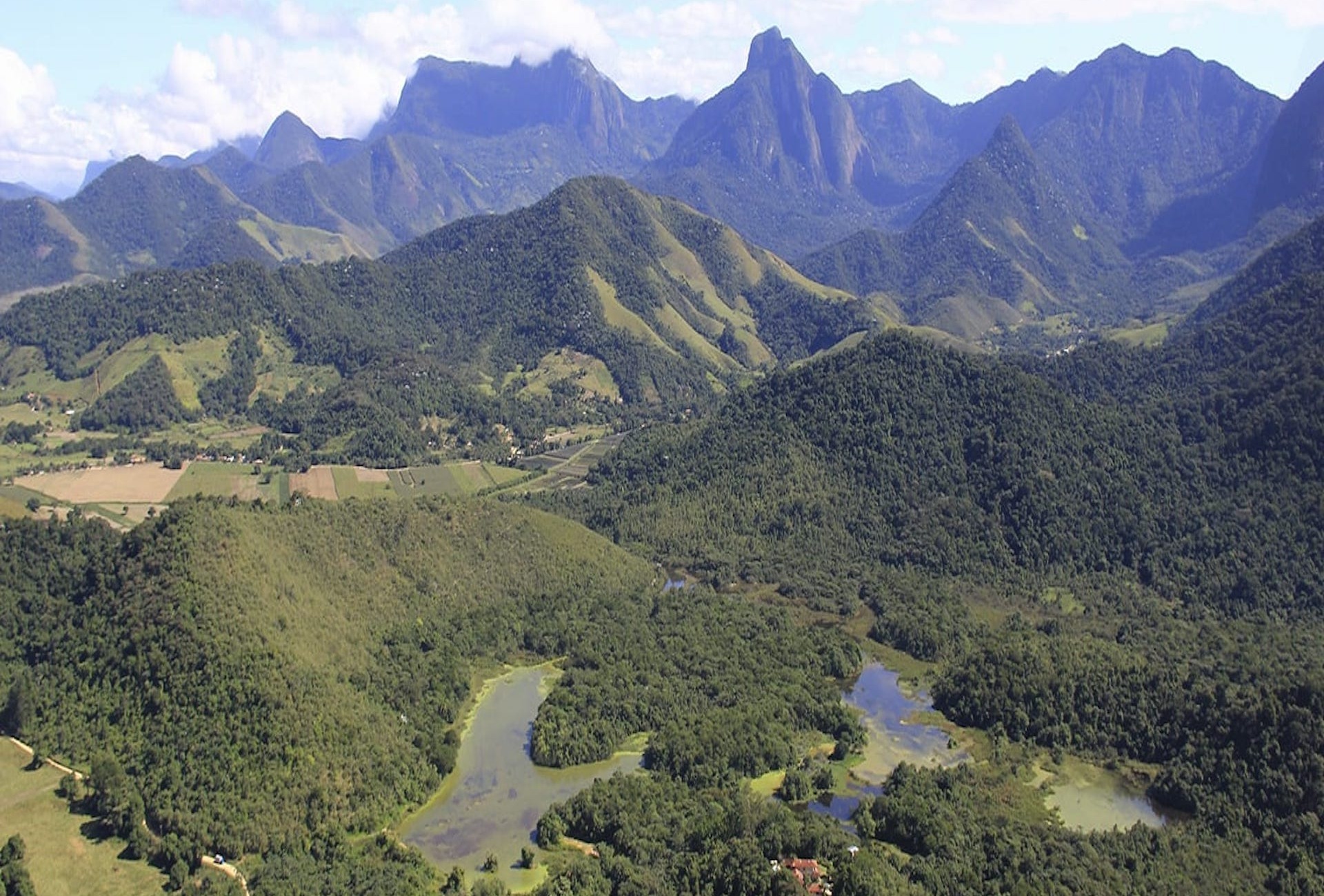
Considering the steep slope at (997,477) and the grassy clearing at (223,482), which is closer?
the steep slope at (997,477)

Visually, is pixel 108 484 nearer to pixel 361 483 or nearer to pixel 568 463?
pixel 361 483

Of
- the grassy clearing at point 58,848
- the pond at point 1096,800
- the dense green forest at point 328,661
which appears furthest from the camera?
the pond at point 1096,800

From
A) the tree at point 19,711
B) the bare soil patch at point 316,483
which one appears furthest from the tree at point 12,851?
the bare soil patch at point 316,483

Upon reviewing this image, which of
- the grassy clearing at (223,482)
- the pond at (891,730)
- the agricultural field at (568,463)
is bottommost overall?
the pond at (891,730)

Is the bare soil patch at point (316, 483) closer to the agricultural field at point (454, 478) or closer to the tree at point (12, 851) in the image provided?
the agricultural field at point (454, 478)

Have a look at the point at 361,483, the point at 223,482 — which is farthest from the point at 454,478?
the point at 223,482

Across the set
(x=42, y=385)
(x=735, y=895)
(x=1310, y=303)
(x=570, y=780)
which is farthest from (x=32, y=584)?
(x=1310, y=303)

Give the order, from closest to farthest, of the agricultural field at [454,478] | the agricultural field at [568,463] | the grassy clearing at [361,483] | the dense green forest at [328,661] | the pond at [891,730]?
the dense green forest at [328,661]
the pond at [891,730]
the grassy clearing at [361,483]
the agricultural field at [454,478]
the agricultural field at [568,463]
